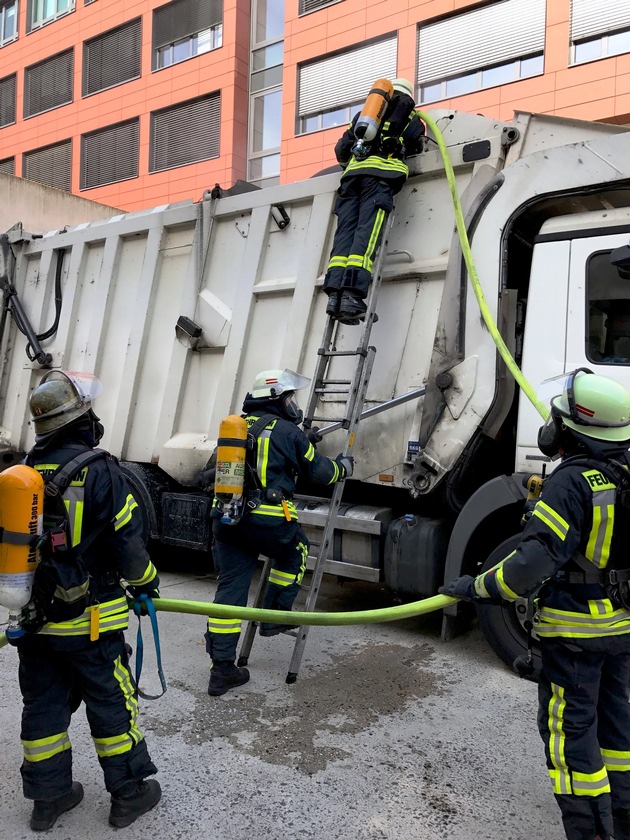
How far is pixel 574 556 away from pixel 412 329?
2.30 meters

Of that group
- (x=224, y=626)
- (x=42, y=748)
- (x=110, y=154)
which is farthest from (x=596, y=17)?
(x=110, y=154)

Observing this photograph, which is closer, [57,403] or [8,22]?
[57,403]

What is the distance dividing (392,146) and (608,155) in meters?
1.28

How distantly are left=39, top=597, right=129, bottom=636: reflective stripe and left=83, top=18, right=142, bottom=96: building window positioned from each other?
830 inches

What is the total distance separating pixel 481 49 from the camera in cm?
1291

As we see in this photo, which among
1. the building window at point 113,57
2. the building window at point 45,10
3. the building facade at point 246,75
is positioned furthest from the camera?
the building window at point 45,10

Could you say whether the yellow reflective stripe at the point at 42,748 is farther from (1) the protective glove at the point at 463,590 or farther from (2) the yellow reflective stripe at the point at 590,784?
(2) the yellow reflective stripe at the point at 590,784

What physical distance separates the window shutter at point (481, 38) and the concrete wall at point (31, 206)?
905 cm

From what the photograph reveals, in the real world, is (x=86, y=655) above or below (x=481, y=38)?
below

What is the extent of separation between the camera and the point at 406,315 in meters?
4.20

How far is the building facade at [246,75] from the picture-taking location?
39.9 feet

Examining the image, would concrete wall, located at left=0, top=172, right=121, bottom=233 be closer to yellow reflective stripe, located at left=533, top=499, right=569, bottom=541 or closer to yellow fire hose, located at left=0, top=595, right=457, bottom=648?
yellow fire hose, located at left=0, top=595, right=457, bottom=648

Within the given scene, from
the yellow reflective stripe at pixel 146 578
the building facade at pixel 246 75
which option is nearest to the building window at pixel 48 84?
the building facade at pixel 246 75

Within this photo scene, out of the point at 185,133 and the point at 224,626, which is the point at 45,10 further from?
the point at 224,626
